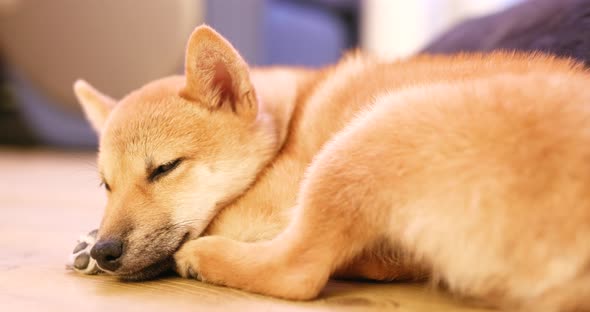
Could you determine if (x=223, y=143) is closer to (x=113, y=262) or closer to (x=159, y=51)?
→ (x=113, y=262)

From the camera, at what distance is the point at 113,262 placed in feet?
4.44

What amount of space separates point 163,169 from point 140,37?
2.64m

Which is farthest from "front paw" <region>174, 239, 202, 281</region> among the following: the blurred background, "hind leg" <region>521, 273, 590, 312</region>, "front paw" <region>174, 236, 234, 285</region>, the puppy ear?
the blurred background

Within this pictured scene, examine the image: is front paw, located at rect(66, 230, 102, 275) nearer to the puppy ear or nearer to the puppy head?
the puppy head

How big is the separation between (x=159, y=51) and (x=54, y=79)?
1038mm

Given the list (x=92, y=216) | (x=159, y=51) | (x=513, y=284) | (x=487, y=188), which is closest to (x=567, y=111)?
(x=487, y=188)

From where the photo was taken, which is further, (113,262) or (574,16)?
(574,16)

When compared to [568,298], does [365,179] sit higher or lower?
higher

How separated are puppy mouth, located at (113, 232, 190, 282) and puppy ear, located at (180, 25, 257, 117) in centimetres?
42

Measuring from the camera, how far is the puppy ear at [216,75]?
1.54m

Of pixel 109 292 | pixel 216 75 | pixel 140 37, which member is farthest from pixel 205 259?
pixel 140 37

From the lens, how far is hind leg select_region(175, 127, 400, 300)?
1.15m

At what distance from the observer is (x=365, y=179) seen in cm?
115

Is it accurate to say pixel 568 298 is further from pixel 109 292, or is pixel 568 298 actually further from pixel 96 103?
pixel 96 103
